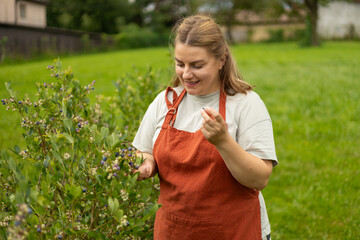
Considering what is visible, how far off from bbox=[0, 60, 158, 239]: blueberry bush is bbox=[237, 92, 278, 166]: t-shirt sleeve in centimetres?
56

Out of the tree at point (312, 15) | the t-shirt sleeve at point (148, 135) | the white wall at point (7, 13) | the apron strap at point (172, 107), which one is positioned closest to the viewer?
the white wall at point (7, 13)

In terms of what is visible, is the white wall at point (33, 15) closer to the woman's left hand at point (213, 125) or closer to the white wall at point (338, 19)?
the woman's left hand at point (213, 125)

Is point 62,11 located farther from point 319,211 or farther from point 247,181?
point 319,211

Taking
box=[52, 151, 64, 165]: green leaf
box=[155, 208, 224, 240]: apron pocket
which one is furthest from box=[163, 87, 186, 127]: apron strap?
box=[52, 151, 64, 165]: green leaf

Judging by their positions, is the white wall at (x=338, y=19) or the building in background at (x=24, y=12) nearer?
the building in background at (x=24, y=12)

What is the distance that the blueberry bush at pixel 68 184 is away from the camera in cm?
150

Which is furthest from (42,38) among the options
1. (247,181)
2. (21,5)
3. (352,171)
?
(352,171)

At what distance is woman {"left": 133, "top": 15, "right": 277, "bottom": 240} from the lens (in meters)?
1.95

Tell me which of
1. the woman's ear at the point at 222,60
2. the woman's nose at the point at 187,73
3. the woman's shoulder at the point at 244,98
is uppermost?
the woman's ear at the point at 222,60

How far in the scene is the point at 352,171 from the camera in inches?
189

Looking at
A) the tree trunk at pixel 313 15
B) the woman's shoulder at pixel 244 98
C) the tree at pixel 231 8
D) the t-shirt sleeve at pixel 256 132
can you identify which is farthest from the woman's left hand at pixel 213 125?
the tree at pixel 231 8

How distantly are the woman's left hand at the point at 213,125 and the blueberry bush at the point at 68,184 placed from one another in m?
0.36

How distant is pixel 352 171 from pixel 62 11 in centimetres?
380

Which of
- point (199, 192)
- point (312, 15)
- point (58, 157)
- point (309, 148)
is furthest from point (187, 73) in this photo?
point (312, 15)
